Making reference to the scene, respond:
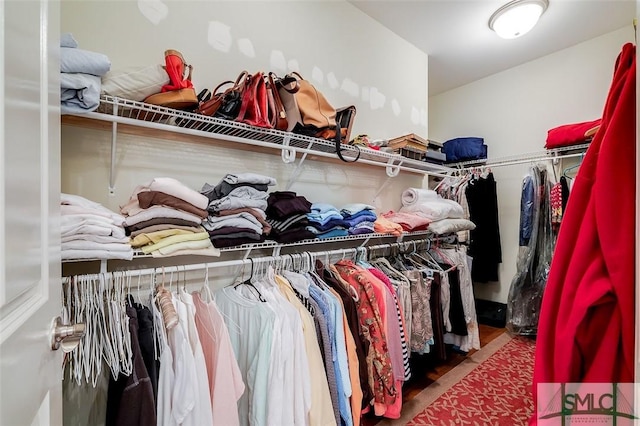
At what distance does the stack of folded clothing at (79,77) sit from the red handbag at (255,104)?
0.47m

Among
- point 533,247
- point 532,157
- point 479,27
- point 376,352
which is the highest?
point 479,27

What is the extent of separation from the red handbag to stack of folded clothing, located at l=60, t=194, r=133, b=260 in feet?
2.01

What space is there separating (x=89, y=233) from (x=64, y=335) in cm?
44

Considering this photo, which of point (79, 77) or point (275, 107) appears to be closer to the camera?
point (79, 77)

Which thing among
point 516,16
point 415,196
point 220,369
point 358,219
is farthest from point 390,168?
point 220,369

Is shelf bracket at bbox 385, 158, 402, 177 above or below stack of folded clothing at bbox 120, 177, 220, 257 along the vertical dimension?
above

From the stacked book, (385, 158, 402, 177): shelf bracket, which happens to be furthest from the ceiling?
(385, 158, 402, 177): shelf bracket

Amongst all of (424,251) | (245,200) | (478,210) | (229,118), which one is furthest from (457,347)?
(229,118)

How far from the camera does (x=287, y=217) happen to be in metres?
1.38

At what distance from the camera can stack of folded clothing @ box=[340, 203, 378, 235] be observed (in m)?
1.64

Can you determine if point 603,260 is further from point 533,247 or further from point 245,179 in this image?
point 533,247

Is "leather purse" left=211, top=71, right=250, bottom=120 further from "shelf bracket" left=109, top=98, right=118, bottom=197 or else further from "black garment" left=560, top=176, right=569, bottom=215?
"black garment" left=560, top=176, right=569, bottom=215

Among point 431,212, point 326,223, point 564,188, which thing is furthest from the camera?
point 564,188

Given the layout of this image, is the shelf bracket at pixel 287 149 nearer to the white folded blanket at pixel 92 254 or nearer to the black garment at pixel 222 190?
the black garment at pixel 222 190
